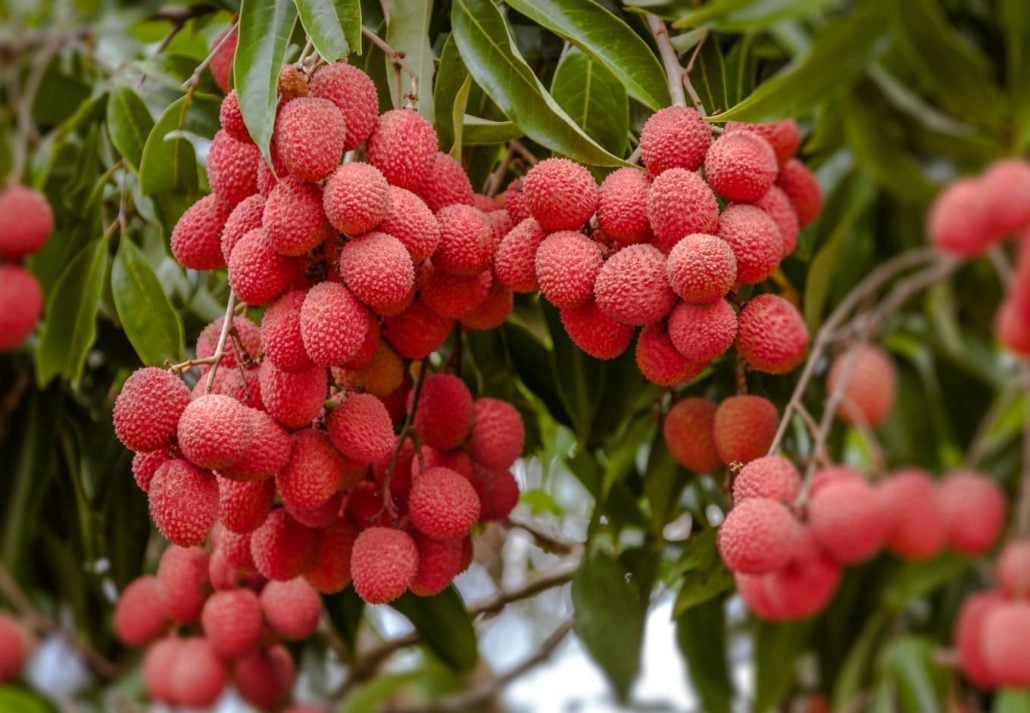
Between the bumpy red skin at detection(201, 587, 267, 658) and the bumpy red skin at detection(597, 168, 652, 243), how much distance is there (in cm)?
48

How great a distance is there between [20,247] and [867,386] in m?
0.65

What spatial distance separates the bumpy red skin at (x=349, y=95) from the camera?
62 centimetres

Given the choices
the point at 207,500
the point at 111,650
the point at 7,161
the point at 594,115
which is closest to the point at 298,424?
the point at 207,500

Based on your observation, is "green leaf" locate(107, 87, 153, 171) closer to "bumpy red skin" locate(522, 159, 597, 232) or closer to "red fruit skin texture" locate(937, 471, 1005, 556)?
"bumpy red skin" locate(522, 159, 597, 232)

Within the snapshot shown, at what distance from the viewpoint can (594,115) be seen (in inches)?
28.2

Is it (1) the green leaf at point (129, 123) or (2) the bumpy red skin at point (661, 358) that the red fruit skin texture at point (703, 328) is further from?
(1) the green leaf at point (129, 123)

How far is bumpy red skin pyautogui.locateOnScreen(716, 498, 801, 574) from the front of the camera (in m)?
0.56

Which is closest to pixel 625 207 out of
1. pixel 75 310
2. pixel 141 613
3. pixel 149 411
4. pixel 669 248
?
pixel 669 248

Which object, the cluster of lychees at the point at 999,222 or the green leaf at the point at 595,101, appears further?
the green leaf at the point at 595,101

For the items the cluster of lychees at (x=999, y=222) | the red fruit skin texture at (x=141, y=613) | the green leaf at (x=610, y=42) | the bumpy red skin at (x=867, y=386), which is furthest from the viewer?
the red fruit skin texture at (x=141, y=613)

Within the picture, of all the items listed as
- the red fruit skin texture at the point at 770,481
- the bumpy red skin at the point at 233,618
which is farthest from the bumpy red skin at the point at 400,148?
the bumpy red skin at the point at 233,618

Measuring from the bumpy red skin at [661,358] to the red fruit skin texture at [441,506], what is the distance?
0.14 metres

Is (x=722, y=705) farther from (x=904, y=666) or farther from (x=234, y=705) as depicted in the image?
(x=234, y=705)

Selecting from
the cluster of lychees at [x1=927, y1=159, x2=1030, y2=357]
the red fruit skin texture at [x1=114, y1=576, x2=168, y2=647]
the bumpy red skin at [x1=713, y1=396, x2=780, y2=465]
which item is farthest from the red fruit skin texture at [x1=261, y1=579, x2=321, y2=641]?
the cluster of lychees at [x1=927, y1=159, x2=1030, y2=357]
